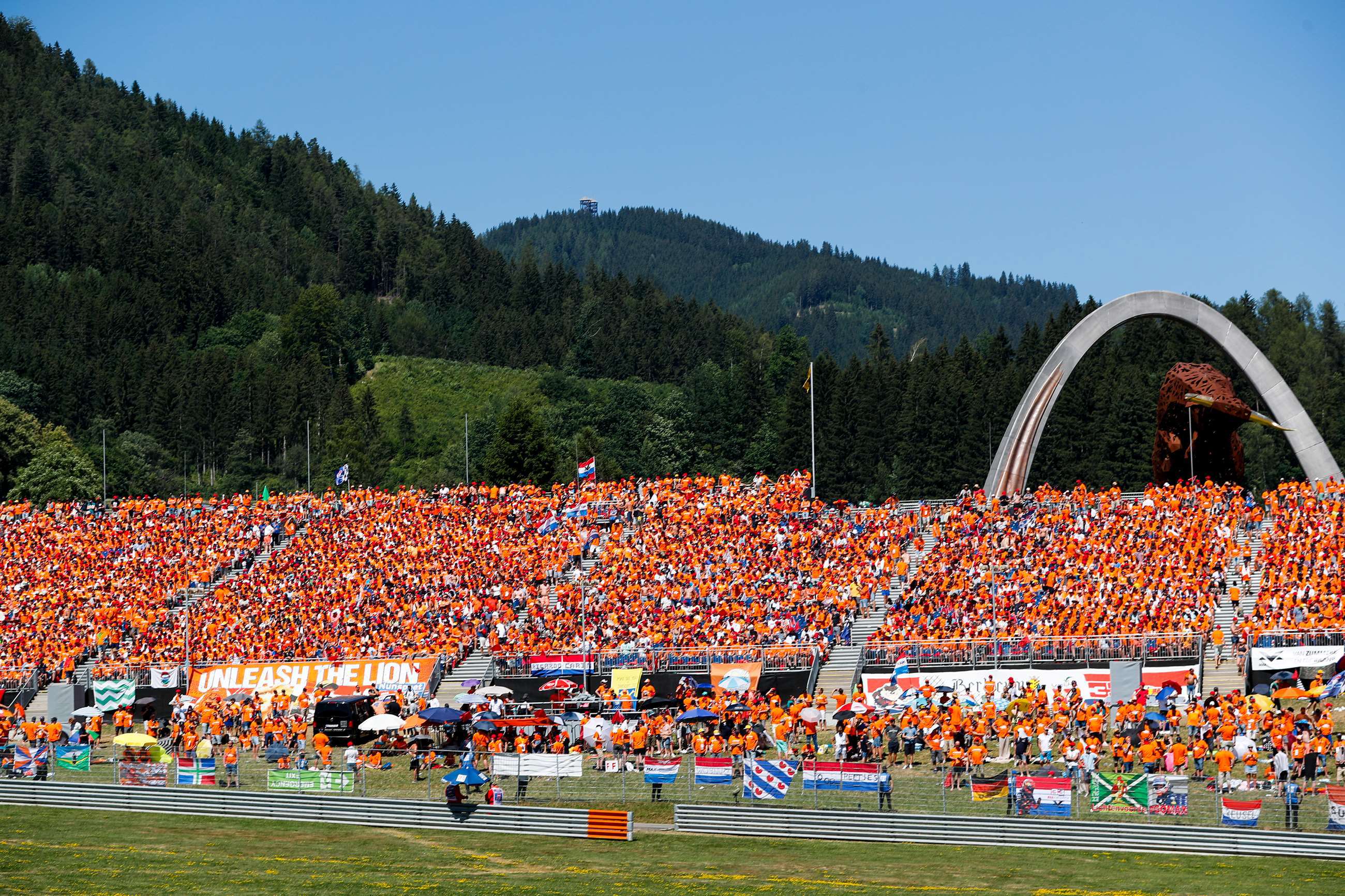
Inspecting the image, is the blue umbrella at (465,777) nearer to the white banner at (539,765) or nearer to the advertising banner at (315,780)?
the white banner at (539,765)

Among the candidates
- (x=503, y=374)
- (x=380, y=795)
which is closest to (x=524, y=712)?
(x=380, y=795)

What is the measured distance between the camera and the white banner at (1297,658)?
34.2 metres

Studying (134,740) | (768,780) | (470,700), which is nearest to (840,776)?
(768,780)

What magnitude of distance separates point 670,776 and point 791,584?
49.0 feet

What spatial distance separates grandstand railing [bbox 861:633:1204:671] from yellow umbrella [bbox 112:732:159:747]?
16.6m

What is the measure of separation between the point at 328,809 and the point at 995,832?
12290 mm

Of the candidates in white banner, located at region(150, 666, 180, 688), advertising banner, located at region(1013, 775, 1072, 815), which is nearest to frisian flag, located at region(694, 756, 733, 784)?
advertising banner, located at region(1013, 775, 1072, 815)

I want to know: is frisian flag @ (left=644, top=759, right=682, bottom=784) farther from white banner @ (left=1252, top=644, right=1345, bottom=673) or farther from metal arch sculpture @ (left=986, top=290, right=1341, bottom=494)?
metal arch sculpture @ (left=986, top=290, right=1341, bottom=494)

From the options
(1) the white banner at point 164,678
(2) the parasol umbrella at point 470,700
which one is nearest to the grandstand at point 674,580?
(1) the white banner at point 164,678

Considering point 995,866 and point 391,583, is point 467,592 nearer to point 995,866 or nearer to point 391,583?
point 391,583

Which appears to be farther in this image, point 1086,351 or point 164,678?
point 1086,351

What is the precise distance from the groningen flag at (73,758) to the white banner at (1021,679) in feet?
55.3

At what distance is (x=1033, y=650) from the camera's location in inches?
1485

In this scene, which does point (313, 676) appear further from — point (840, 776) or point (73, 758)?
point (840, 776)
